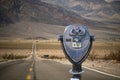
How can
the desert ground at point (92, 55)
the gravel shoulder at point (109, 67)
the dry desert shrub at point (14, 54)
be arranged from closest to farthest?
the gravel shoulder at point (109, 67)
the desert ground at point (92, 55)
the dry desert shrub at point (14, 54)

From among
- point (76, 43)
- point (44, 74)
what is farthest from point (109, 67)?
point (76, 43)

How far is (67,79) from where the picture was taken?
1094 cm

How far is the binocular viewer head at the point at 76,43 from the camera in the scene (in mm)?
6627

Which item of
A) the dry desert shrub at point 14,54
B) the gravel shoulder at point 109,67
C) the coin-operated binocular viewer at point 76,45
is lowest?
the dry desert shrub at point 14,54

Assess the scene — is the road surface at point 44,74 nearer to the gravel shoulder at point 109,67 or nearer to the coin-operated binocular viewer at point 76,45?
the gravel shoulder at point 109,67

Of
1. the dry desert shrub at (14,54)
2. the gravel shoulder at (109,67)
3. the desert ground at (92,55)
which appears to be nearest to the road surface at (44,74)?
the gravel shoulder at (109,67)

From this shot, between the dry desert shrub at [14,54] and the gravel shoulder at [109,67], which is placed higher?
the gravel shoulder at [109,67]

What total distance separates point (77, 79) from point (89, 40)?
0.90 meters

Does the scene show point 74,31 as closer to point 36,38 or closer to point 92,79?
point 92,79

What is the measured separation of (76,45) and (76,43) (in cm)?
5

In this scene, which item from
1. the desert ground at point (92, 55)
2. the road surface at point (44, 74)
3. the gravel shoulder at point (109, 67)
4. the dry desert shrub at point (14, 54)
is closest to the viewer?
the road surface at point (44, 74)

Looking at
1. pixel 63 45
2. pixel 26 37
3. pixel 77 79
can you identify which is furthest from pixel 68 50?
pixel 26 37

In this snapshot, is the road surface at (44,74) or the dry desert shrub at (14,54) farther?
the dry desert shrub at (14,54)

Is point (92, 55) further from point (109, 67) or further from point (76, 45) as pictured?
point (76, 45)
